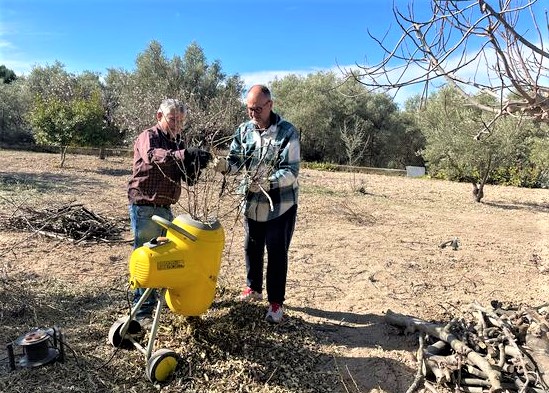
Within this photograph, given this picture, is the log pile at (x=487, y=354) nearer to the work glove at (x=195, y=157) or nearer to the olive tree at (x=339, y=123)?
the work glove at (x=195, y=157)

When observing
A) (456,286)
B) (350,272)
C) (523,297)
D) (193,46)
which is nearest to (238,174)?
(350,272)

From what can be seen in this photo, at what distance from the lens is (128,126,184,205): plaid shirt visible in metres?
2.96

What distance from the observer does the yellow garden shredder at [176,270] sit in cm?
245

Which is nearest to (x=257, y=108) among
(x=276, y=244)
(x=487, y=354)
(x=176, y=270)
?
(x=276, y=244)

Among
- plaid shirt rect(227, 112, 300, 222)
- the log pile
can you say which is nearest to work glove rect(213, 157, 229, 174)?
plaid shirt rect(227, 112, 300, 222)

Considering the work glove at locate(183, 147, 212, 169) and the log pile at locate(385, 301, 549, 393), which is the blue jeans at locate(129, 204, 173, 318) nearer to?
→ the work glove at locate(183, 147, 212, 169)

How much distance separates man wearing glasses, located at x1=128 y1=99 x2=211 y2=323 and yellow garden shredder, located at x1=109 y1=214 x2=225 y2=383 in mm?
397

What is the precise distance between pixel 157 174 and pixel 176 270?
2.50 ft

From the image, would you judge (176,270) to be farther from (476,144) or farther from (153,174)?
(476,144)

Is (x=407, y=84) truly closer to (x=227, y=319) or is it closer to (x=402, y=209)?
(x=227, y=319)

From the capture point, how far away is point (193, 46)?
21375 mm

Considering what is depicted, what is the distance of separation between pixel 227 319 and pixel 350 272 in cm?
196

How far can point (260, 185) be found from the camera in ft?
9.96

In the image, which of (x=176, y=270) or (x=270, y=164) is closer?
(x=176, y=270)
